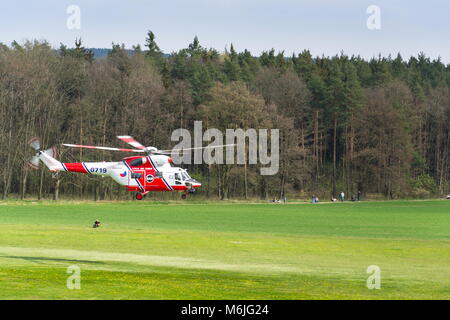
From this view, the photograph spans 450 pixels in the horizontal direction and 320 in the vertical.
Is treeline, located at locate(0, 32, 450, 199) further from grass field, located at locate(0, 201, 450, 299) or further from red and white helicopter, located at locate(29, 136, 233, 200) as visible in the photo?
grass field, located at locate(0, 201, 450, 299)

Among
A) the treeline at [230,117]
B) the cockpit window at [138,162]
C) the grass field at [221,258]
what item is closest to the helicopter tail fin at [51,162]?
the grass field at [221,258]

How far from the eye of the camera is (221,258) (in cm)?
4088

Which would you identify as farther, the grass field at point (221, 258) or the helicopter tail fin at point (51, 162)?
the helicopter tail fin at point (51, 162)

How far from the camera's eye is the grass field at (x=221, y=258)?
92.8 ft

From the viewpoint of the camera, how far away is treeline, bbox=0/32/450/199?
121m

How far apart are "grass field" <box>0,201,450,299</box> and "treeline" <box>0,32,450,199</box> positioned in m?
43.8

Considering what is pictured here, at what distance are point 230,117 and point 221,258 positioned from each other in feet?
290

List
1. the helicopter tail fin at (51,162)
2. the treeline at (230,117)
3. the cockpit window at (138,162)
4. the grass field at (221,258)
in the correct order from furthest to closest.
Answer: the treeline at (230,117) < the helicopter tail fin at (51,162) < the cockpit window at (138,162) < the grass field at (221,258)

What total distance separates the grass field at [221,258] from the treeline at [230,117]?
144 feet

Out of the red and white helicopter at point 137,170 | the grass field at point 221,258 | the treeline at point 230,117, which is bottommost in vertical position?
the grass field at point 221,258

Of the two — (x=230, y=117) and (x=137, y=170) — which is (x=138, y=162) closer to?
(x=137, y=170)

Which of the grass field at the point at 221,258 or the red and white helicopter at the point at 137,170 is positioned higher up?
the red and white helicopter at the point at 137,170

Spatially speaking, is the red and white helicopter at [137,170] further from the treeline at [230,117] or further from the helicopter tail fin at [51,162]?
the treeline at [230,117]
